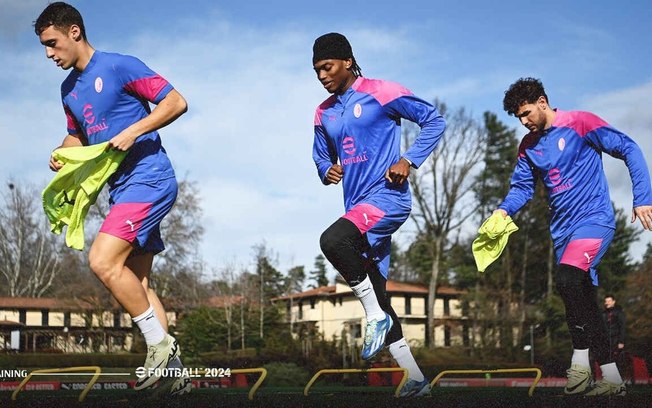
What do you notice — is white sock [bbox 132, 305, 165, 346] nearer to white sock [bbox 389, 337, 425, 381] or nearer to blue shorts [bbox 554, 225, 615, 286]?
white sock [bbox 389, 337, 425, 381]

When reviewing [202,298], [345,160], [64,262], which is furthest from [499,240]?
[64,262]

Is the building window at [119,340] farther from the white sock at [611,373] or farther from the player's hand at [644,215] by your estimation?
the player's hand at [644,215]

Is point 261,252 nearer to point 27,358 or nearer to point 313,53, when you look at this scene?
point 27,358

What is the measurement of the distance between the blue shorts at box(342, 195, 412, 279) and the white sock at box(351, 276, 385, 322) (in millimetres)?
361

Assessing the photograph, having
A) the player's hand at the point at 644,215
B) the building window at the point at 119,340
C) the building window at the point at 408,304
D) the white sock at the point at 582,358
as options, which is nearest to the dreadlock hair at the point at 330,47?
the player's hand at the point at 644,215

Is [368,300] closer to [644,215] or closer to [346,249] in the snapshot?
[346,249]

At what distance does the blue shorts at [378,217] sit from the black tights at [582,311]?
1617mm

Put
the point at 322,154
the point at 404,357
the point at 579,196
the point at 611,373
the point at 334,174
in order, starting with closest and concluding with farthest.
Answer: the point at 404,357 → the point at 334,174 → the point at 611,373 → the point at 322,154 → the point at 579,196

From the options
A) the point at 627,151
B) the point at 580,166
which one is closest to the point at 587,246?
the point at 580,166

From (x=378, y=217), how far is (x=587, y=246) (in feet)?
6.66

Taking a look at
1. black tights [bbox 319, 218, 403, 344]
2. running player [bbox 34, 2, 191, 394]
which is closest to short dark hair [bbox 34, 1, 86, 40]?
running player [bbox 34, 2, 191, 394]

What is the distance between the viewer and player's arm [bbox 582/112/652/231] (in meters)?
7.11

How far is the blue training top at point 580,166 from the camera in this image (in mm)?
7297

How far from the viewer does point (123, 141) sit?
18.3ft
